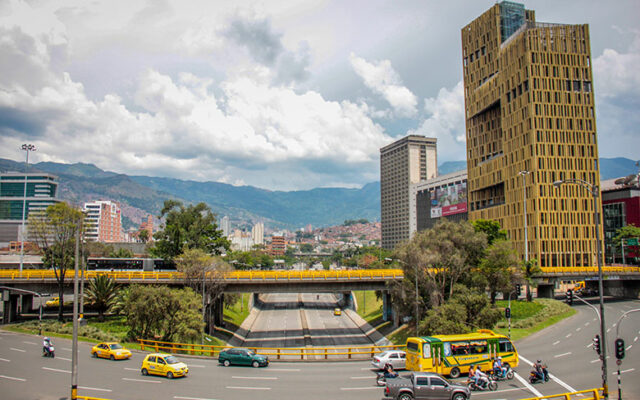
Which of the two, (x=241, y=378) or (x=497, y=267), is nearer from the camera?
(x=241, y=378)

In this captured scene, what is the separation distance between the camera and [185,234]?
83.8m

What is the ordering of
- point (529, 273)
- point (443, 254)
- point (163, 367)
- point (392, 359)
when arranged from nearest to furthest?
point (163, 367)
point (392, 359)
point (443, 254)
point (529, 273)

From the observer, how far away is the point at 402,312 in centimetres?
5859

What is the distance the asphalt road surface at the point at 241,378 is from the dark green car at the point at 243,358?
720 millimetres

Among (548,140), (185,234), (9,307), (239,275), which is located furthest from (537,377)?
(548,140)

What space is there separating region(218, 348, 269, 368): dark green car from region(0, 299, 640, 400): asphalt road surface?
0.72 m

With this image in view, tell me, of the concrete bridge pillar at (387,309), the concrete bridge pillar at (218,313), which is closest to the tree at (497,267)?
the concrete bridge pillar at (387,309)

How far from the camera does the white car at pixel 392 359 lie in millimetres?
36375

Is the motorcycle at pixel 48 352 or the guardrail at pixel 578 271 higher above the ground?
the guardrail at pixel 578 271

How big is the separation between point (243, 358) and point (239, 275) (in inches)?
1211

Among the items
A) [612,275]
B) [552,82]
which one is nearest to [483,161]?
[552,82]

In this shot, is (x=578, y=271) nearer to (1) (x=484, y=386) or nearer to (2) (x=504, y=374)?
(2) (x=504, y=374)

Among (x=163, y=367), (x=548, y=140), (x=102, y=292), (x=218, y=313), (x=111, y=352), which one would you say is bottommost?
(x=218, y=313)

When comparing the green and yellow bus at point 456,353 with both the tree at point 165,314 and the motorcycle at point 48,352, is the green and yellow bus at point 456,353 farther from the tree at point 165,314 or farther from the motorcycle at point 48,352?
the motorcycle at point 48,352
